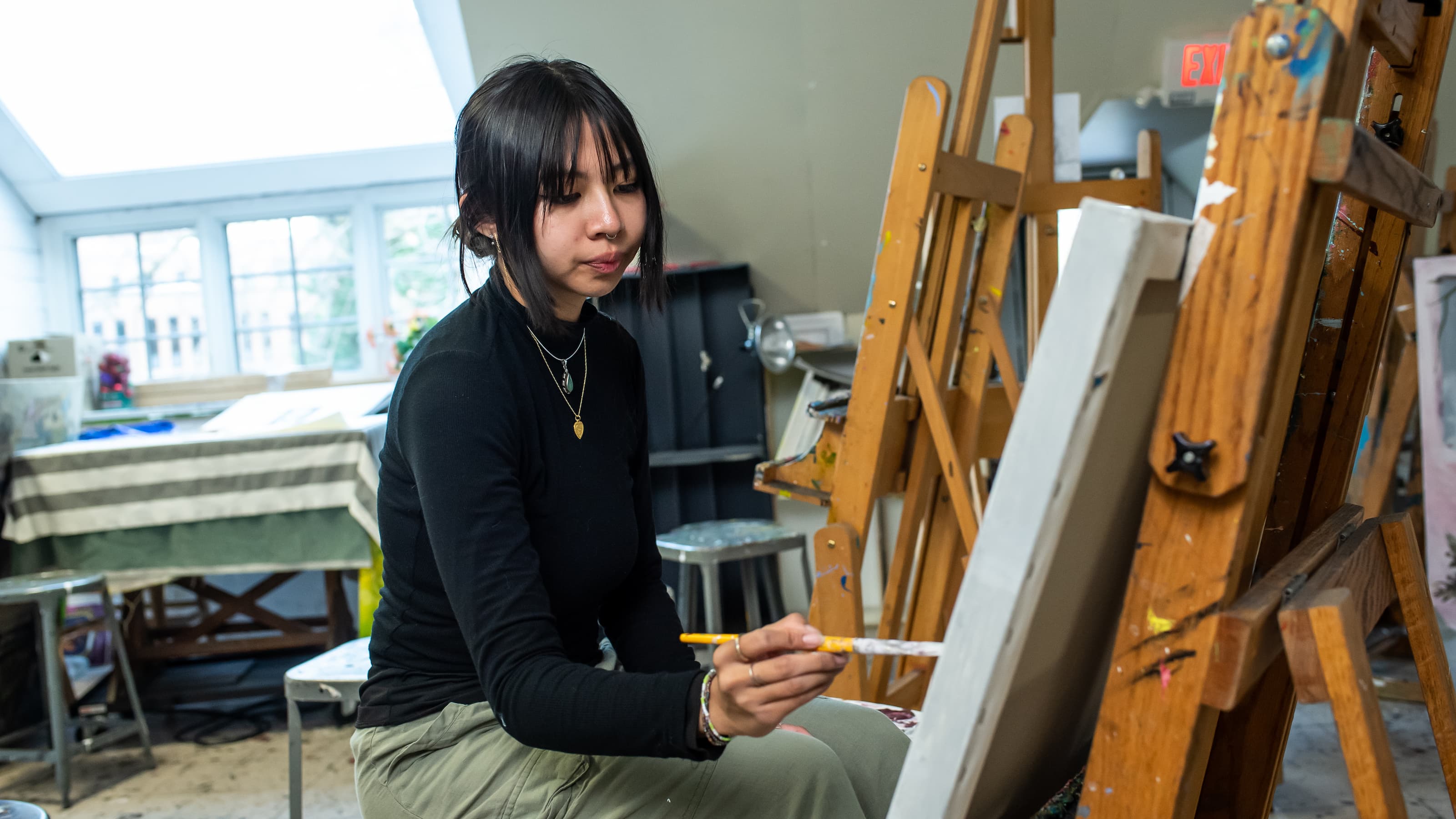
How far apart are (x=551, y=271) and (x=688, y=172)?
2614 mm

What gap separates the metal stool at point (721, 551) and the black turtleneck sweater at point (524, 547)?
1.42m

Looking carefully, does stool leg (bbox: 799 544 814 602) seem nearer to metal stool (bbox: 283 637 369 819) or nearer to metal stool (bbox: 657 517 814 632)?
metal stool (bbox: 657 517 814 632)

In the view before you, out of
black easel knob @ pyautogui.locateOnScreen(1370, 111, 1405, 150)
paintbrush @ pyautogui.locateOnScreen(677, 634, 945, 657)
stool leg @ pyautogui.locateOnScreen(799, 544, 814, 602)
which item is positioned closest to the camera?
paintbrush @ pyautogui.locateOnScreen(677, 634, 945, 657)

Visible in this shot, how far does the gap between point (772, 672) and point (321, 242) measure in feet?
14.5

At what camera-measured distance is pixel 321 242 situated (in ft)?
15.1

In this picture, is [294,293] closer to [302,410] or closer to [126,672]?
[302,410]

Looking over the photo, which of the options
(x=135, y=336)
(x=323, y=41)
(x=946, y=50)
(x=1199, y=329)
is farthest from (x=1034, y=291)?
(x=135, y=336)

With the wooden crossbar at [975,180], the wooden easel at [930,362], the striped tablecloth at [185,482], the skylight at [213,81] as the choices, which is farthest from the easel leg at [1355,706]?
the skylight at [213,81]

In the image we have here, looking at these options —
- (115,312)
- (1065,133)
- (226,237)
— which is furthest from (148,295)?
(1065,133)

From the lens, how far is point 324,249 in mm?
4613

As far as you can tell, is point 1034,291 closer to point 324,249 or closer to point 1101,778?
point 1101,778

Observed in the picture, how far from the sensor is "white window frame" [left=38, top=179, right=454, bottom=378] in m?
4.54

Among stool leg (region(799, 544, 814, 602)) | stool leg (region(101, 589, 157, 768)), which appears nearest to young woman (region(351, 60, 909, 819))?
stool leg (region(799, 544, 814, 602))

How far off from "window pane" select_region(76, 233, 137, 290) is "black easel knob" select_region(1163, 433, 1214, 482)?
501 centimetres
